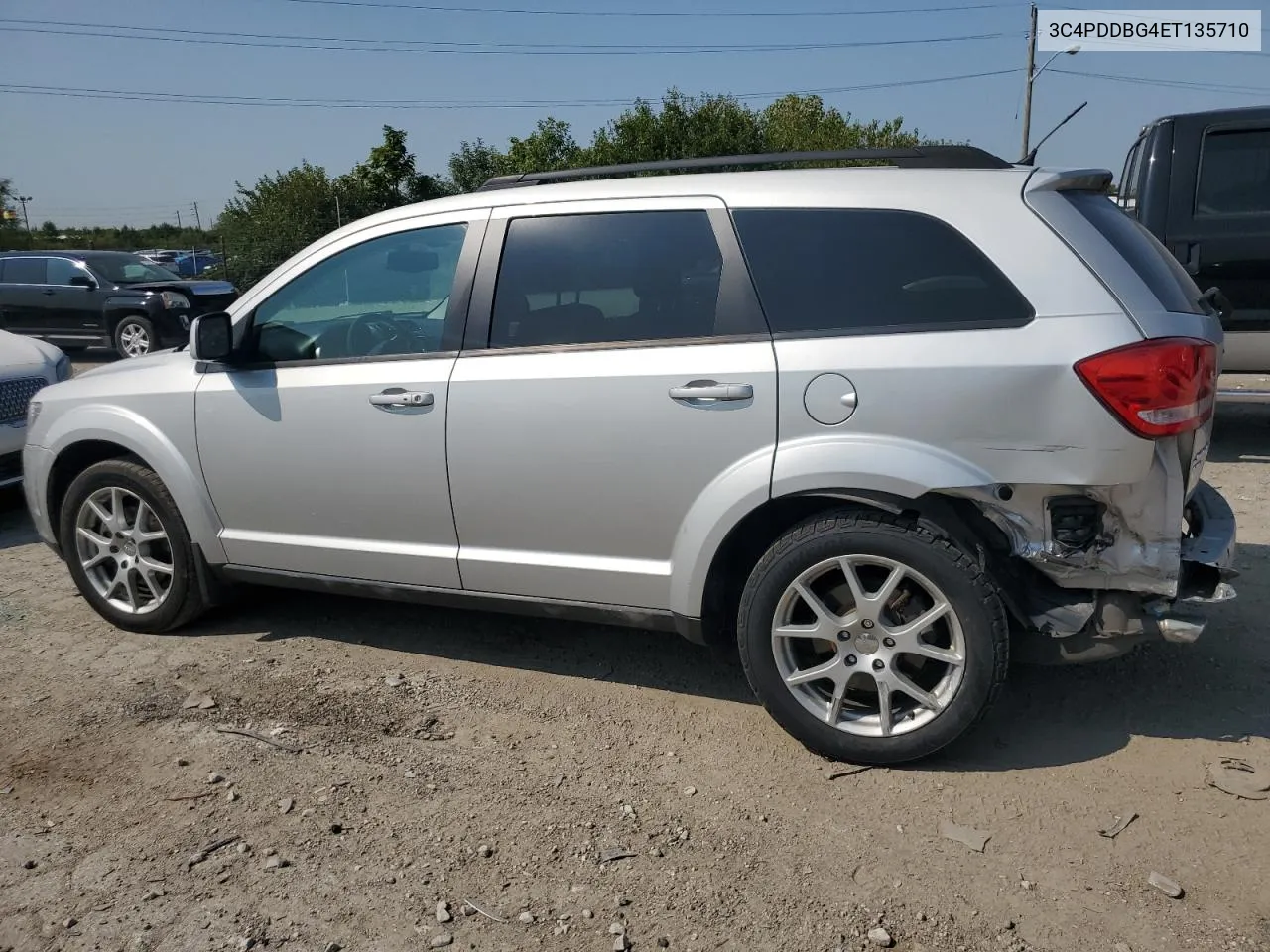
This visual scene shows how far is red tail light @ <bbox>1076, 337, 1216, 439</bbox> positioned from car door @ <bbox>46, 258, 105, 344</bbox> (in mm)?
16224

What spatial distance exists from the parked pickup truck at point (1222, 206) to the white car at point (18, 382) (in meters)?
7.84

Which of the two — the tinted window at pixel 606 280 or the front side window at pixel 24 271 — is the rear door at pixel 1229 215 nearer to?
the tinted window at pixel 606 280

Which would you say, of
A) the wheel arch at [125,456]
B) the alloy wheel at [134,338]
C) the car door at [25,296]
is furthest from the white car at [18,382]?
the car door at [25,296]

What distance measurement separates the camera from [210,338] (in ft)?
13.7

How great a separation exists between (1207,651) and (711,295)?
99.3 inches

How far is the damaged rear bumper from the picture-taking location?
3.14 m

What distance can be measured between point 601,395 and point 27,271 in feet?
52.7

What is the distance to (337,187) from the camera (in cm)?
2912

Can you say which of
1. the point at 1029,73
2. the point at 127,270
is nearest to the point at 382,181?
the point at 127,270

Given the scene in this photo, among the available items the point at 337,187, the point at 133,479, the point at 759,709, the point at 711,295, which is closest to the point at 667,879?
the point at 759,709

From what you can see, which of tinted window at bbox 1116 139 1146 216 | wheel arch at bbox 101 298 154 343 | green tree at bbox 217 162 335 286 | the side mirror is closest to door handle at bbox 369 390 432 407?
the side mirror

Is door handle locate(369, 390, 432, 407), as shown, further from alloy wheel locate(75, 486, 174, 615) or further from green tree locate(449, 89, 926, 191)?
green tree locate(449, 89, 926, 191)

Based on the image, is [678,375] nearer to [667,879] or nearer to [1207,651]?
[667,879]

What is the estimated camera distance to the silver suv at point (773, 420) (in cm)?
310
